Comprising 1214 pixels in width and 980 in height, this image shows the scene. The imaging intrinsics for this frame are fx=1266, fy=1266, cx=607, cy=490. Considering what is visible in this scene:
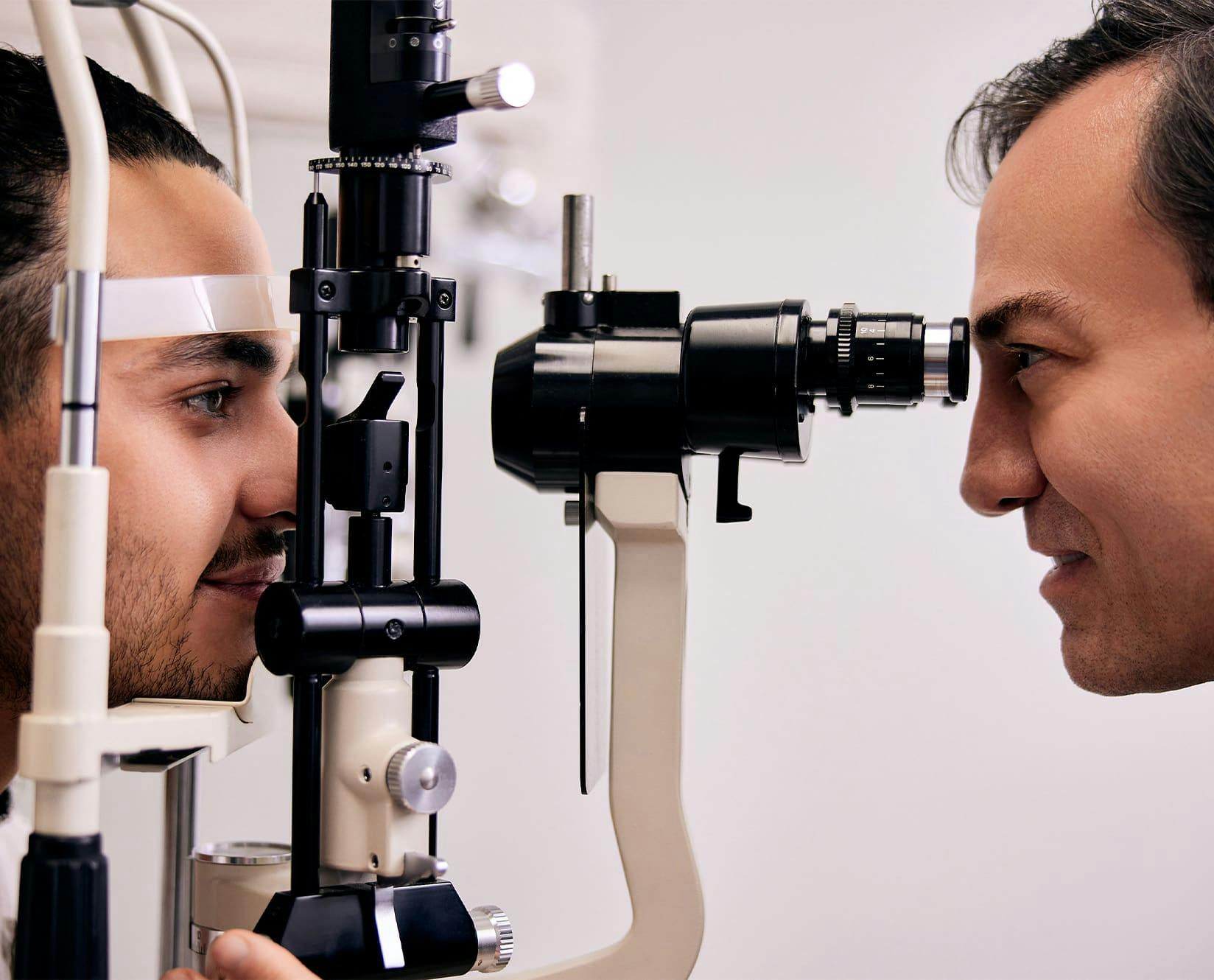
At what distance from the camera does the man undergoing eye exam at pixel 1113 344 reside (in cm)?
91

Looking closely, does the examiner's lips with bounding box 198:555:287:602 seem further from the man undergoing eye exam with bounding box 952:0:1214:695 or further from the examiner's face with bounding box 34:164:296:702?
the man undergoing eye exam with bounding box 952:0:1214:695

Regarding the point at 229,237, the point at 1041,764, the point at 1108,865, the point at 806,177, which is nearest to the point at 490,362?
the point at 806,177

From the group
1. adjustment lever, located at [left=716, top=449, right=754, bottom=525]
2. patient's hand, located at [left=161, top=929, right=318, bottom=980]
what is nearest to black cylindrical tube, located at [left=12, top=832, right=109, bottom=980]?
patient's hand, located at [left=161, top=929, right=318, bottom=980]

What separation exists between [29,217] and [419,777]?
1.74 feet

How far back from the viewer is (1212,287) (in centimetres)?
90

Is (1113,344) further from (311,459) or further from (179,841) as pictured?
(179,841)

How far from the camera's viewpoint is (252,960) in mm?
704

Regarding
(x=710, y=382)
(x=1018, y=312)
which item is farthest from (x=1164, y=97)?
(x=710, y=382)

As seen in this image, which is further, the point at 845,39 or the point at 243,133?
the point at 845,39

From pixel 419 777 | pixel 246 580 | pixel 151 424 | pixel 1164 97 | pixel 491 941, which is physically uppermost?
pixel 1164 97

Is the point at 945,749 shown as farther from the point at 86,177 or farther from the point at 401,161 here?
the point at 86,177

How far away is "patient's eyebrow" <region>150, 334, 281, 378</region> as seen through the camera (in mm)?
955

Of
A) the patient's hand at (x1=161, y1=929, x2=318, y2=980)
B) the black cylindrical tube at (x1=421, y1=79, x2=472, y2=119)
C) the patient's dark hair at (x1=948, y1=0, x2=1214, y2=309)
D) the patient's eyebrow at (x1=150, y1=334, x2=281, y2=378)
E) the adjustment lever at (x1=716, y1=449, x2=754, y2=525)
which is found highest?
the patient's dark hair at (x1=948, y1=0, x2=1214, y2=309)

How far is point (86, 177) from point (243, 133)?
0.49 meters
